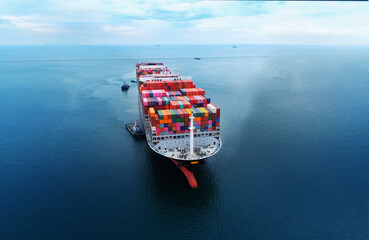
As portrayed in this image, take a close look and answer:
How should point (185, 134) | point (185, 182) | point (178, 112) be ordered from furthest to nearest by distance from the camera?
point (178, 112) → point (185, 134) → point (185, 182)

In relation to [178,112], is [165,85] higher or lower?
higher

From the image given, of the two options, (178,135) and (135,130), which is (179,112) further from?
(135,130)

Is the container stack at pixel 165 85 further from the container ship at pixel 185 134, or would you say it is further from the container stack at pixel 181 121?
the container stack at pixel 181 121

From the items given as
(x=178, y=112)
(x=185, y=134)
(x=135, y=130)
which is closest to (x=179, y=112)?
(x=178, y=112)

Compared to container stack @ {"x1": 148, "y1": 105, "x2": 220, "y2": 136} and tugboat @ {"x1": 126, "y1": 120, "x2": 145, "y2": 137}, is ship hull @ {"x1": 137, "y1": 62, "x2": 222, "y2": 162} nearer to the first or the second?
container stack @ {"x1": 148, "y1": 105, "x2": 220, "y2": 136}

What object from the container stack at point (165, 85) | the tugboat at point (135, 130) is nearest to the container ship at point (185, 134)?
the tugboat at point (135, 130)

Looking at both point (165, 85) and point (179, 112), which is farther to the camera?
point (165, 85)

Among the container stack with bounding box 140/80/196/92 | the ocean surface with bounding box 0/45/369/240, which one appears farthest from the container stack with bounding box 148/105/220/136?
the container stack with bounding box 140/80/196/92

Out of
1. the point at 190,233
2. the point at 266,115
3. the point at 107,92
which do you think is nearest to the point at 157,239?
the point at 190,233

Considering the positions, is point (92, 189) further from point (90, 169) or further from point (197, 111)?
point (197, 111)

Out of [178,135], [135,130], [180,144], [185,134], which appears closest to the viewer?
[178,135]

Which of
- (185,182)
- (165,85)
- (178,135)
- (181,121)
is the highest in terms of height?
(165,85)
